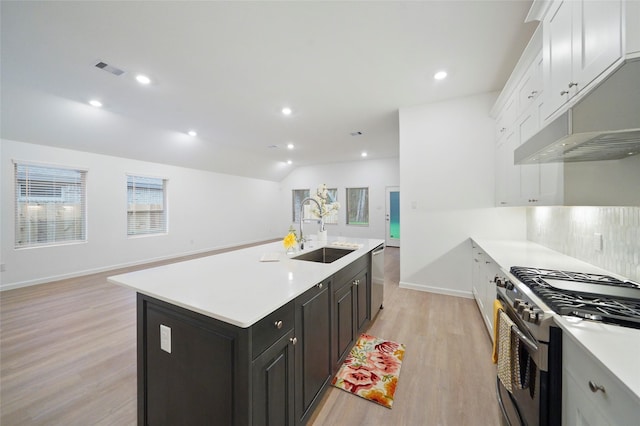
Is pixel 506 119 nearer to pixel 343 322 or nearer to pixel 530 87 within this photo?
pixel 530 87

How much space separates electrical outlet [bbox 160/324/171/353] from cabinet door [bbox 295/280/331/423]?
651mm

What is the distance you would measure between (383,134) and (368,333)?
4.15 metres

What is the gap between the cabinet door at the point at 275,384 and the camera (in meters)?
1.00

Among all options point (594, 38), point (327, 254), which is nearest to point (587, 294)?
point (594, 38)

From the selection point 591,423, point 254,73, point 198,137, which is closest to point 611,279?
point 591,423

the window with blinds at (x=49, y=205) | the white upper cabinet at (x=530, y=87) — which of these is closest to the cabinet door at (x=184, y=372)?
the white upper cabinet at (x=530, y=87)

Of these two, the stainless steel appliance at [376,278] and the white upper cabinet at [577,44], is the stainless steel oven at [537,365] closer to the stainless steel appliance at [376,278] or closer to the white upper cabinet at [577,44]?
the white upper cabinet at [577,44]

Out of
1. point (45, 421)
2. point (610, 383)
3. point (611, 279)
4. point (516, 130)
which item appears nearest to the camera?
point (610, 383)

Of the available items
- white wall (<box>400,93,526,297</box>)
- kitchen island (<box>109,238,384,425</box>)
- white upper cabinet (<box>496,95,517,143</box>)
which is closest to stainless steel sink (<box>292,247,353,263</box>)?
kitchen island (<box>109,238,384,425</box>)

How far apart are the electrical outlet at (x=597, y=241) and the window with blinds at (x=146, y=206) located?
7.28m

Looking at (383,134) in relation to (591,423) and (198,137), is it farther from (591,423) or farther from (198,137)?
(591,423)

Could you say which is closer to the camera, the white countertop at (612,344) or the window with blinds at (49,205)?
the white countertop at (612,344)

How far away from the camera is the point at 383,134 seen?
518 cm

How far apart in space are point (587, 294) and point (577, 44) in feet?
4.39
